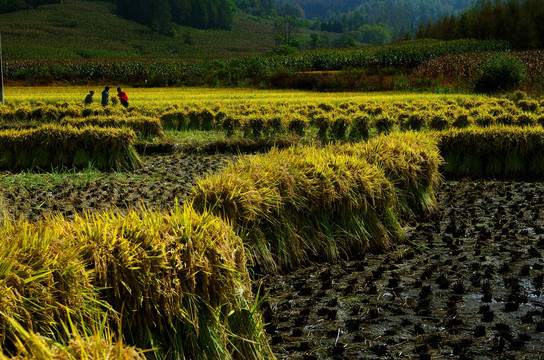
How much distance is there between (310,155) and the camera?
5.95 metres

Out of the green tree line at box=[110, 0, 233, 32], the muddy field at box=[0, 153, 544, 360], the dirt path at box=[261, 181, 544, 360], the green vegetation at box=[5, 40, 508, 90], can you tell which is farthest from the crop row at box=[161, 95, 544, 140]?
the green tree line at box=[110, 0, 233, 32]

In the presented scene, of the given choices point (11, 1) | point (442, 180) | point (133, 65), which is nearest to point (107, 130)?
point (442, 180)

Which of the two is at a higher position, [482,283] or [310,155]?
[310,155]

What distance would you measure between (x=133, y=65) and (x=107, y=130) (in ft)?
118

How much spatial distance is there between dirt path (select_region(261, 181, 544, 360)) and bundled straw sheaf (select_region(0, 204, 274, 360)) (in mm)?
608

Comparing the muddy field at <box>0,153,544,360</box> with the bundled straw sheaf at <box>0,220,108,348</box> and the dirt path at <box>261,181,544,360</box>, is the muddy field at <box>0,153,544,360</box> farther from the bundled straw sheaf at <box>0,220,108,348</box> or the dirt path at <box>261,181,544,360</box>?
the bundled straw sheaf at <box>0,220,108,348</box>

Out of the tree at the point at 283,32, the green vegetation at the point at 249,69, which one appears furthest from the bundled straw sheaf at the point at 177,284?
the tree at the point at 283,32

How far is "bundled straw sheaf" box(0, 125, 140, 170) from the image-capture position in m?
9.43

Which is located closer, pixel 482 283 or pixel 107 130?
pixel 482 283

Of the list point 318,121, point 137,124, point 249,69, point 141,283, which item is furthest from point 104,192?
point 249,69

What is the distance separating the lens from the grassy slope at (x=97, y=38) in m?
77.6

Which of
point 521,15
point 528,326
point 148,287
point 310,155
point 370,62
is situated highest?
point 521,15

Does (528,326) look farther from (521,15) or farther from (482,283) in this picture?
(521,15)

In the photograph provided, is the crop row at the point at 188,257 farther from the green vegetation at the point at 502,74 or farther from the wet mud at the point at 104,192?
the green vegetation at the point at 502,74
